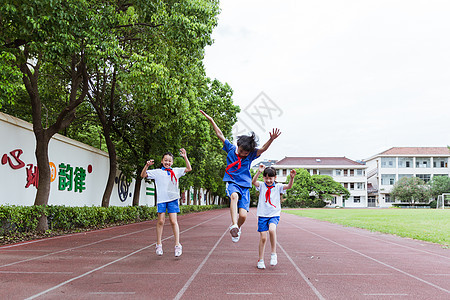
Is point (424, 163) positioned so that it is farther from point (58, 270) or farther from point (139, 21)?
point (58, 270)

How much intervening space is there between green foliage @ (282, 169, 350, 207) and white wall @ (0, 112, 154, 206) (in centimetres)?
4328

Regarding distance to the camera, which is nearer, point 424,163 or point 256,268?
point 256,268

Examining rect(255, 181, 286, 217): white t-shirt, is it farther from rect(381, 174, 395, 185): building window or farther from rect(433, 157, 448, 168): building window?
rect(433, 157, 448, 168): building window

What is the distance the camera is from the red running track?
13.8 ft

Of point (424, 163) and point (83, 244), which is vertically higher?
point (424, 163)

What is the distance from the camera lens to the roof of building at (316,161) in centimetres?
7756

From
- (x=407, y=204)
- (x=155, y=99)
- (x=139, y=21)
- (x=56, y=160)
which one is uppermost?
(x=139, y=21)

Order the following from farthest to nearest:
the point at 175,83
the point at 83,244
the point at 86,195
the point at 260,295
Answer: the point at 86,195, the point at 175,83, the point at 83,244, the point at 260,295

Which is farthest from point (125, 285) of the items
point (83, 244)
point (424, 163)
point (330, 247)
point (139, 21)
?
point (424, 163)

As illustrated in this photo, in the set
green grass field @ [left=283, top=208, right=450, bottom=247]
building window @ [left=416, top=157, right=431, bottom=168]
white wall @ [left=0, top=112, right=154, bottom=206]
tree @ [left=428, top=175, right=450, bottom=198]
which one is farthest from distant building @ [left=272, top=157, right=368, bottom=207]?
white wall @ [left=0, top=112, right=154, bottom=206]

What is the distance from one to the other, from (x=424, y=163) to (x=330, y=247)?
242 feet

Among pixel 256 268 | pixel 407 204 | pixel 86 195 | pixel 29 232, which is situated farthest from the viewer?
pixel 407 204

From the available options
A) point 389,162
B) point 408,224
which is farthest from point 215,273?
point 389,162

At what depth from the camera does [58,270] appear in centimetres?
538
